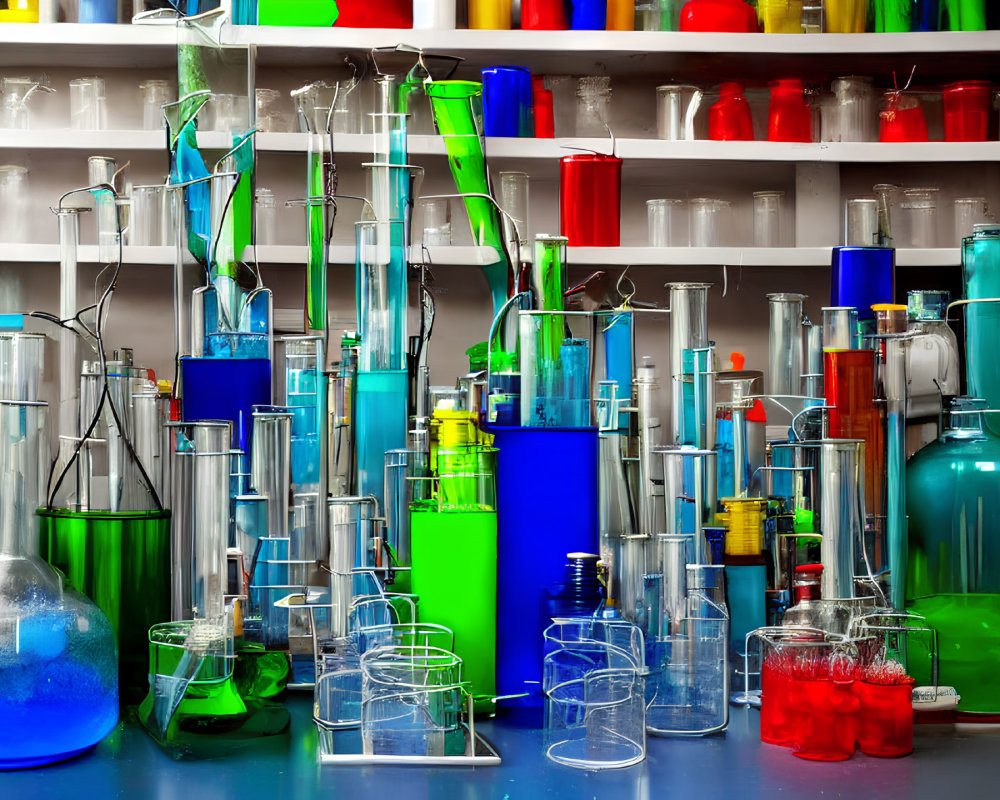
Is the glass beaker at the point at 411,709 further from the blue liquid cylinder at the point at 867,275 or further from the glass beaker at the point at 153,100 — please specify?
the glass beaker at the point at 153,100

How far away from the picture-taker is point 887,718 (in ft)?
3.37

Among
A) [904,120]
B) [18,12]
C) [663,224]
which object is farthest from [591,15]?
[18,12]

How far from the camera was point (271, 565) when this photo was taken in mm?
1197

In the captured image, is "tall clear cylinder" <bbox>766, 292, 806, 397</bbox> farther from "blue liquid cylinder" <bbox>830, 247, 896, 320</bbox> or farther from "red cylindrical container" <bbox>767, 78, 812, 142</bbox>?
"red cylindrical container" <bbox>767, 78, 812, 142</bbox>

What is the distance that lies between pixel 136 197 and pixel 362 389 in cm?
101

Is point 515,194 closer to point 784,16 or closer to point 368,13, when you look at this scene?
point 368,13

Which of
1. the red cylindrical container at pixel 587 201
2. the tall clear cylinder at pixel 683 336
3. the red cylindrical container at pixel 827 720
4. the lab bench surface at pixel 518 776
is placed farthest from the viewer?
the red cylindrical container at pixel 587 201

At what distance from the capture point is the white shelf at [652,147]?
208cm

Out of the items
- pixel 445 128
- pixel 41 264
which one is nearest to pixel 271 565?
pixel 445 128

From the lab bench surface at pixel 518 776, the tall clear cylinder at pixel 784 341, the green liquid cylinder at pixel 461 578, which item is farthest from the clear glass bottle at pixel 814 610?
the tall clear cylinder at pixel 784 341

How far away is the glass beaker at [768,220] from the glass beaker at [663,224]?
0.18m

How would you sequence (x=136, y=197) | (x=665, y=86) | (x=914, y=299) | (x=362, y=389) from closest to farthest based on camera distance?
(x=362, y=389) < (x=914, y=299) < (x=136, y=197) < (x=665, y=86)

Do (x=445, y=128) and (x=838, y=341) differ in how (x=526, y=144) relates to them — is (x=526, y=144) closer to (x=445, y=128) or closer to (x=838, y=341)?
(x=445, y=128)

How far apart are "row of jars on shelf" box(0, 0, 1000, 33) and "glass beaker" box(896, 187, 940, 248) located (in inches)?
13.6
